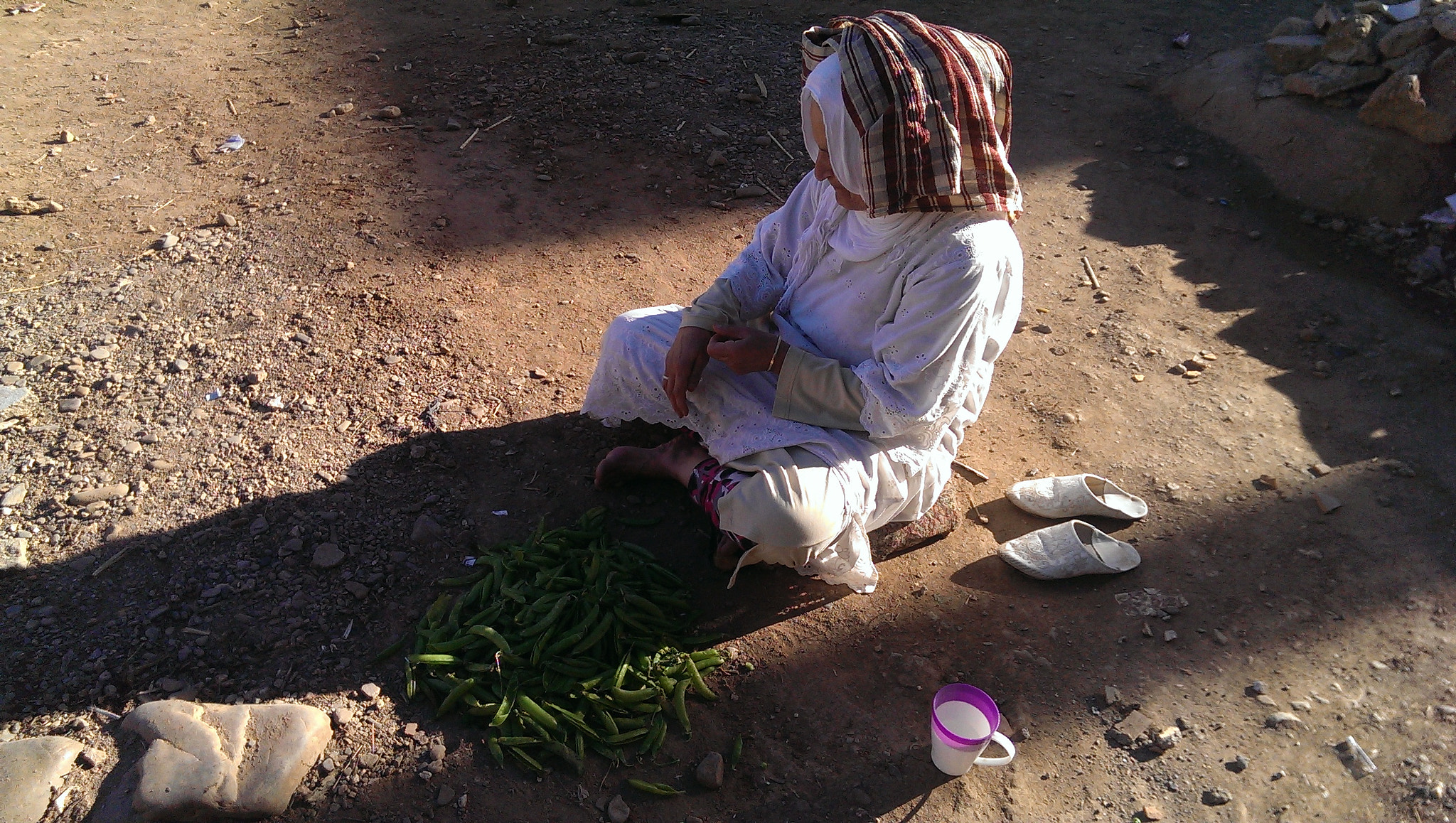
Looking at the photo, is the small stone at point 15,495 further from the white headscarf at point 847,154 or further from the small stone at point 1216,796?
the small stone at point 1216,796

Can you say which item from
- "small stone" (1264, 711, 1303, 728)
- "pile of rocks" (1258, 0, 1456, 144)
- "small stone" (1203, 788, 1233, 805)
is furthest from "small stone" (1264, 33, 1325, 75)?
"small stone" (1203, 788, 1233, 805)

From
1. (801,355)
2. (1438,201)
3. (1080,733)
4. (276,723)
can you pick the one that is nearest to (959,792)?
(1080,733)

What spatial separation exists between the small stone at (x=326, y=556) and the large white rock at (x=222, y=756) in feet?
1.62

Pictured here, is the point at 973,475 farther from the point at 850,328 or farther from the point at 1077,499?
the point at 850,328

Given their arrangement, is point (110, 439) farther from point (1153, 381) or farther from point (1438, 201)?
point (1438, 201)

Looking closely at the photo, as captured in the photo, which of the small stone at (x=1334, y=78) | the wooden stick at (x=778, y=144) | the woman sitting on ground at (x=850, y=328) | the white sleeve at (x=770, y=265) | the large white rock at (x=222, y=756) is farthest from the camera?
the wooden stick at (x=778, y=144)

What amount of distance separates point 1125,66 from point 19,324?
6.09m

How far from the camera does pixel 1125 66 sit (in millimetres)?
→ 6016

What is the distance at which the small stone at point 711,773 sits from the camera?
225 centimetres

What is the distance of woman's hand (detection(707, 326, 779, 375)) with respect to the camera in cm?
256

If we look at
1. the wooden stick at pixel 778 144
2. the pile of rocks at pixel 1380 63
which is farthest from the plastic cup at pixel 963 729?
the pile of rocks at pixel 1380 63

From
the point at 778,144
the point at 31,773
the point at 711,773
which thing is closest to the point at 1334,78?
the point at 778,144

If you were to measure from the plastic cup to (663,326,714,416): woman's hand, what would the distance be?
108 cm

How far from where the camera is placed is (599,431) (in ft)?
10.7
